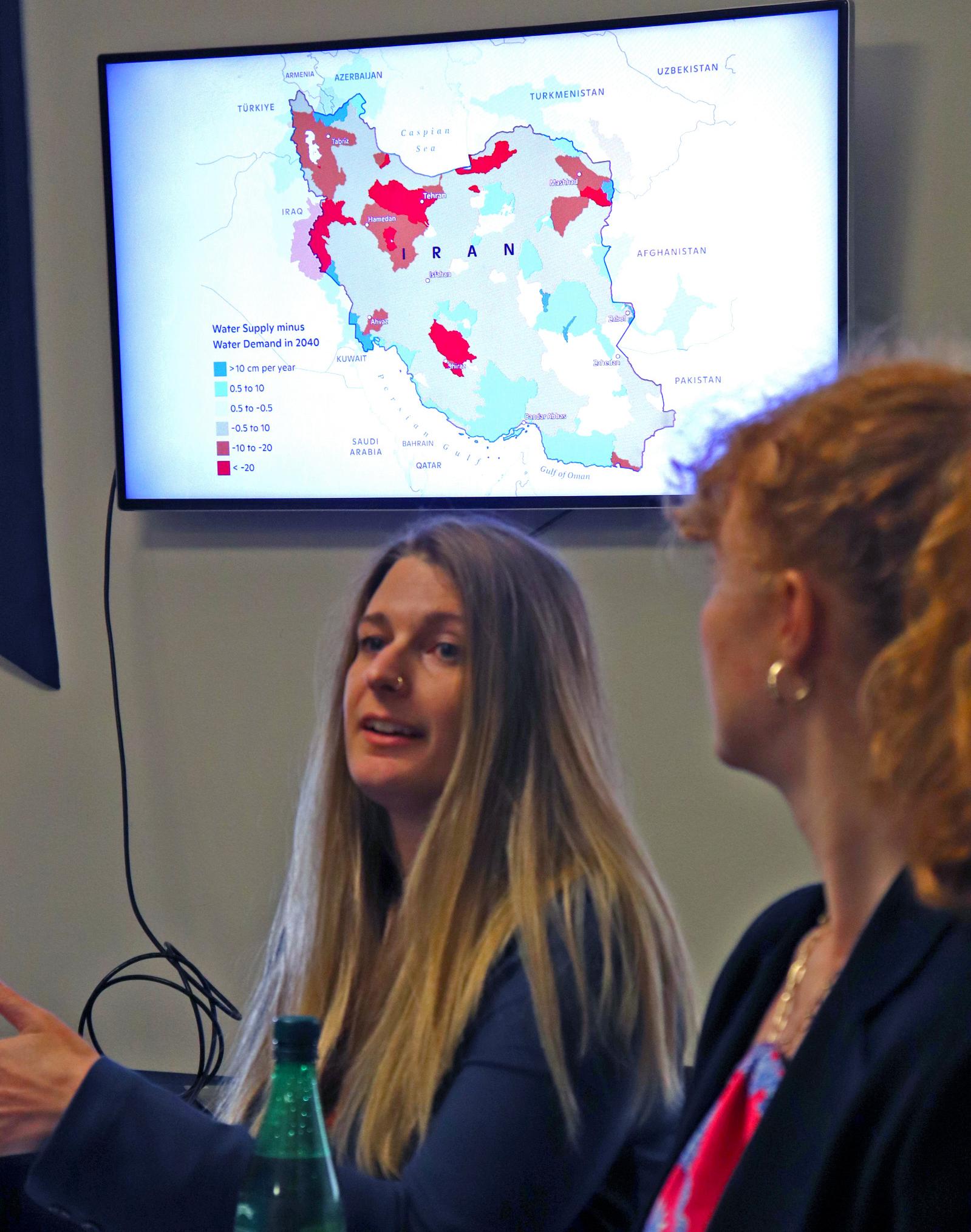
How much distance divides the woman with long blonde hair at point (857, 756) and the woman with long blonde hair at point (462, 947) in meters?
0.18

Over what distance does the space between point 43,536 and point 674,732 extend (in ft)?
4.04

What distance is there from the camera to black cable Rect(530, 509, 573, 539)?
244 centimetres

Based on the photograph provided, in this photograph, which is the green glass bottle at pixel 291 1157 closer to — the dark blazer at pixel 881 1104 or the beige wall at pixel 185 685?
the dark blazer at pixel 881 1104

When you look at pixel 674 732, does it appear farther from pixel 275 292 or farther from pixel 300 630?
pixel 275 292

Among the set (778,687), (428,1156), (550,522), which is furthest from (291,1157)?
(550,522)

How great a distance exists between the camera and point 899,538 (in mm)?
871

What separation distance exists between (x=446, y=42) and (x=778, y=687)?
1.76 meters

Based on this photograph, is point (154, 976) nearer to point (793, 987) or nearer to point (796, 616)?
point (793, 987)

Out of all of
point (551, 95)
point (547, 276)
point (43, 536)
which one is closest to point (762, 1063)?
point (547, 276)

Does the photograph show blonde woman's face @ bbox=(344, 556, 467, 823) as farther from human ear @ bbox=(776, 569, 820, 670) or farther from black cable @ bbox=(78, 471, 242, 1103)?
black cable @ bbox=(78, 471, 242, 1103)

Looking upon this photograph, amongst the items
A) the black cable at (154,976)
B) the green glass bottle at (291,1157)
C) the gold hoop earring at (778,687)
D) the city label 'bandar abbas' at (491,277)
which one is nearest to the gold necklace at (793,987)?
the gold hoop earring at (778,687)

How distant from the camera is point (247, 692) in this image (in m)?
2.58

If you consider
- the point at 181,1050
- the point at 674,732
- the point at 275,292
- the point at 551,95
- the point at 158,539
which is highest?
the point at 551,95

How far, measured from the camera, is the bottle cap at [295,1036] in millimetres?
985
